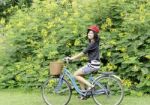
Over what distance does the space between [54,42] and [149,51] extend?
8.78 feet

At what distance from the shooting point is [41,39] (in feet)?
39.8

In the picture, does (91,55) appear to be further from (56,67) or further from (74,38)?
A: (74,38)

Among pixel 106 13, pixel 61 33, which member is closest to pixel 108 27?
pixel 106 13

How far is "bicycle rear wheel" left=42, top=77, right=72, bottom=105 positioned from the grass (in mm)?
293

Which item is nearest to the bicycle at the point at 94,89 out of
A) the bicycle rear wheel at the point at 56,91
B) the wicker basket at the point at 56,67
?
the bicycle rear wheel at the point at 56,91

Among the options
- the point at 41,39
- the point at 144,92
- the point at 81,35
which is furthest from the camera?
the point at 41,39

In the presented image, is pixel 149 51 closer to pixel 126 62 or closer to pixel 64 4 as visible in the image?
pixel 126 62

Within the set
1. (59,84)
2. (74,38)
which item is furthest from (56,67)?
(74,38)

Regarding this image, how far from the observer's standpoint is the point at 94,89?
29.4ft

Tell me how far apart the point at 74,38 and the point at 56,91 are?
2.46 meters

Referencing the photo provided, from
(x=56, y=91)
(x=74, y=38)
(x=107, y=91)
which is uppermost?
(x=74, y=38)

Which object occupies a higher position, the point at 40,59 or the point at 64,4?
the point at 64,4

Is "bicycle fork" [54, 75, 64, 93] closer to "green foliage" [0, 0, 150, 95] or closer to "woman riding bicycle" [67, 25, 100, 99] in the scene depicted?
"woman riding bicycle" [67, 25, 100, 99]

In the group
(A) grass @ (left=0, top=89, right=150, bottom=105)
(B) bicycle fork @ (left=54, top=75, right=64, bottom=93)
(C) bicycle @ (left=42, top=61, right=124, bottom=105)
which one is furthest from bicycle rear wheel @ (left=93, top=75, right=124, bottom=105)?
(B) bicycle fork @ (left=54, top=75, right=64, bottom=93)
